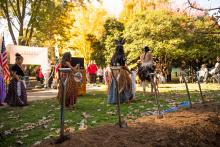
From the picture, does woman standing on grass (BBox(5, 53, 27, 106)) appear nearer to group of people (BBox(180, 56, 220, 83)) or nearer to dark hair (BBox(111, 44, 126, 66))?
dark hair (BBox(111, 44, 126, 66))

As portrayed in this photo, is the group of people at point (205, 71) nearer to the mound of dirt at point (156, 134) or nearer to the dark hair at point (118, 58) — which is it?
the dark hair at point (118, 58)

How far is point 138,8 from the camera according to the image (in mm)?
40844

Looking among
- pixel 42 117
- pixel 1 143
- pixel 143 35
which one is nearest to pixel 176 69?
pixel 143 35

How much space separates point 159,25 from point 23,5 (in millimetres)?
13083

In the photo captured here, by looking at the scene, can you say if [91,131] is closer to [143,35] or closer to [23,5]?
[23,5]

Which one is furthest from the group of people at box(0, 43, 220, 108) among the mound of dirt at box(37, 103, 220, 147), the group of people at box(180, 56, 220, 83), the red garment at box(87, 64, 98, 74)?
the red garment at box(87, 64, 98, 74)

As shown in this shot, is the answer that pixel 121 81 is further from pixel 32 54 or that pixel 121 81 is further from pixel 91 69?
pixel 91 69

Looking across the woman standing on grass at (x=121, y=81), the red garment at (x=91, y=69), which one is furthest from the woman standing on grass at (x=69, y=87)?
the red garment at (x=91, y=69)

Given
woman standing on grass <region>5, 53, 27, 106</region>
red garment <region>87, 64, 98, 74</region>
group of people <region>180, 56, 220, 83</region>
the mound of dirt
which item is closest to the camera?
the mound of dirt

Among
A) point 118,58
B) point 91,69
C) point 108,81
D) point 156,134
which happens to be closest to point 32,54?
point 91,69

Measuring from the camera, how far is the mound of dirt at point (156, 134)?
4.41 meters

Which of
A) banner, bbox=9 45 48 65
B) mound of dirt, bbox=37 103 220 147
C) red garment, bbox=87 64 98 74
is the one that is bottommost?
mound of dirt, bbox=37 103 220 147

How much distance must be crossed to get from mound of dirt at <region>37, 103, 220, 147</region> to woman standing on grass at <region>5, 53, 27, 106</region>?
7.92 meters

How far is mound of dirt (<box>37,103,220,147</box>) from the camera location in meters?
4.41
